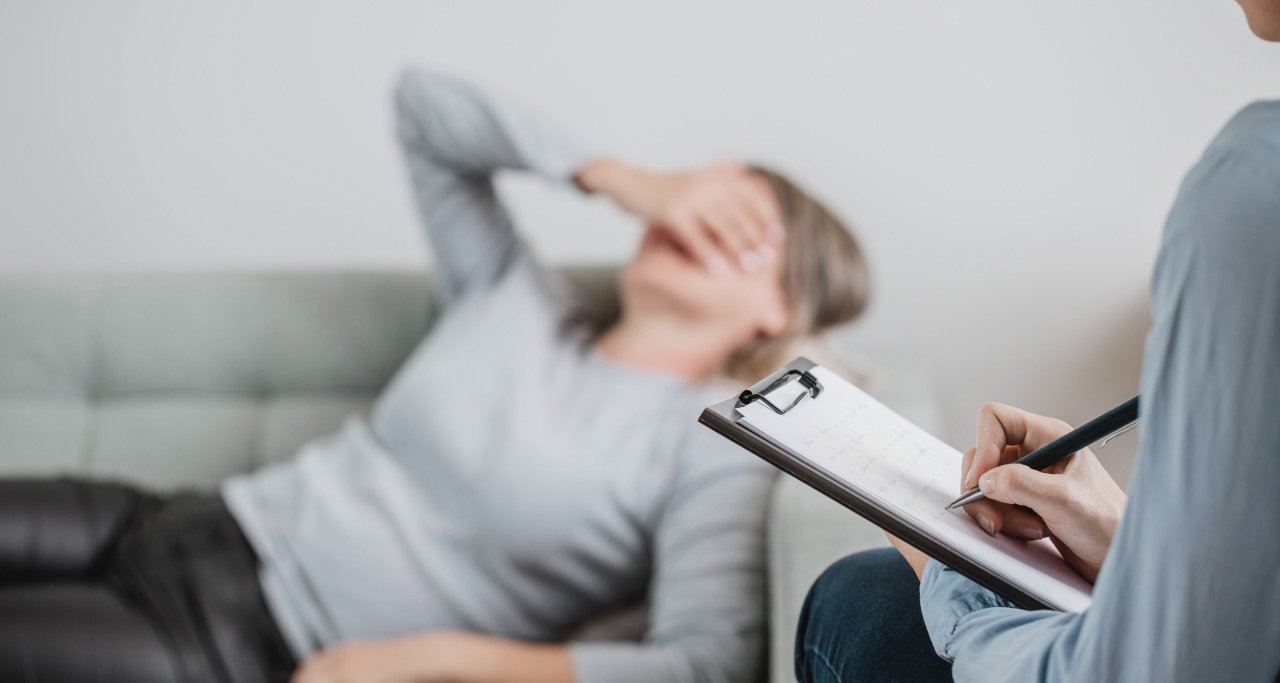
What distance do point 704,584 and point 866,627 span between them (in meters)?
0.40

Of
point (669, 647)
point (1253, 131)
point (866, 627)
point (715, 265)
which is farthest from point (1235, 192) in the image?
point (715, 265)

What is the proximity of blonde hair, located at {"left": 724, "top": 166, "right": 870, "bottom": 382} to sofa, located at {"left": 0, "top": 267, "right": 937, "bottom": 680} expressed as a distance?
0.14 meters

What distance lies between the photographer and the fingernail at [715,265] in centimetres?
123

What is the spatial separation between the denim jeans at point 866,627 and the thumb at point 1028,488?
0.35 feet

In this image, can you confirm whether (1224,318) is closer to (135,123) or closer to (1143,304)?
(1143,304)

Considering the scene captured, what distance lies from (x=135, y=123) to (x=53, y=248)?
0.29 m

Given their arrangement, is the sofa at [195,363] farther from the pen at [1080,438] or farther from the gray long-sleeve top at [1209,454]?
the gray long-sleeve top at [1209,454]

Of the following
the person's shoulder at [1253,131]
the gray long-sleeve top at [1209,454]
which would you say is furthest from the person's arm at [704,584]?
the person's shoulder at [1253,131]

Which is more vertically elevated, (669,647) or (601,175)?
(601,175)

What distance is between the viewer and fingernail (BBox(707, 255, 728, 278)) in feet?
4.05

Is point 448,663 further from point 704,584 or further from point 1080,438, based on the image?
point 1080,438

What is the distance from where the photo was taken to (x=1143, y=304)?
1.35 metres

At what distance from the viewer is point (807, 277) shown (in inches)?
50.7

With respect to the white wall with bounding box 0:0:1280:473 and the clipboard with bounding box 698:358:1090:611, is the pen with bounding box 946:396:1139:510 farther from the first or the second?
the white wall with bounding box 0:0:1280:473
